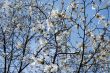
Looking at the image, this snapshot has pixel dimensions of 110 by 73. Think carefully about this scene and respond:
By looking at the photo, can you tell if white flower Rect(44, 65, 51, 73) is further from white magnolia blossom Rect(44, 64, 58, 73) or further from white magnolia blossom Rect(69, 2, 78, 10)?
white magnolia blossom Rect(69, 2, 78, 10)

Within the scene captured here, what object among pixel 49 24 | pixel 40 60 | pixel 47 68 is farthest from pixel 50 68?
pixel 49 24

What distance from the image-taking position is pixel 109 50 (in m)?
7.98

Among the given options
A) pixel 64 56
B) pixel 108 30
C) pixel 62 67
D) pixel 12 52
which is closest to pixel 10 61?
pixel 12 52

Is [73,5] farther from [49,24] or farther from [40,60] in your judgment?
[40,60]

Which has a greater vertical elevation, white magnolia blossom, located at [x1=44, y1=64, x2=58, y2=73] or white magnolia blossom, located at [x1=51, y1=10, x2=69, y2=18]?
white magnolia blossom, located at [x1=51, y1=10, x2=69, y2=18]

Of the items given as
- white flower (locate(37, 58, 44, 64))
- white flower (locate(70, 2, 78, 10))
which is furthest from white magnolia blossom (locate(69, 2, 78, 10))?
white flower (locate(37, 58, 44, 64))

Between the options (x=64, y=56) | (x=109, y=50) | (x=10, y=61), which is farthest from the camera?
(x=10, y=61)

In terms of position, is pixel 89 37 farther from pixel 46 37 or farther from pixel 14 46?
pixel 14 46

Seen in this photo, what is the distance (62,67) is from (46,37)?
808 mm

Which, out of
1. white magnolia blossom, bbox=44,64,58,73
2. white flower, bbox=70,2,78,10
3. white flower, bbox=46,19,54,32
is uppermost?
white flower, bbox=70,2,78,10

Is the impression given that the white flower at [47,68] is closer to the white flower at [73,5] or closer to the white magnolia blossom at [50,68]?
the white magnolia blossom at [50,68]

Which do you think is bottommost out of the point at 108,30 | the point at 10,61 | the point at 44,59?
the point at 10,61

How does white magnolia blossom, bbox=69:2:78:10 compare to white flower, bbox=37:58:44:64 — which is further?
white magnolia blossom, bbox=69:2:78:10

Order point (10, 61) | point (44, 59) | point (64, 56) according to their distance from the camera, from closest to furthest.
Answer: point (44, 59) → point (64, 56) → point (10, 61)
